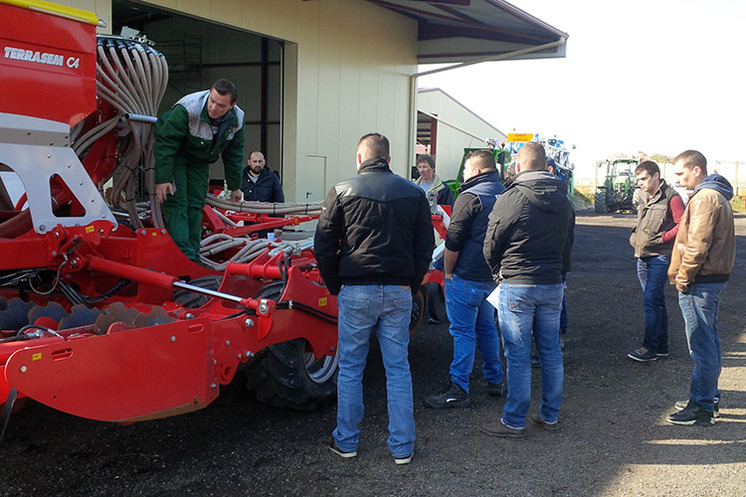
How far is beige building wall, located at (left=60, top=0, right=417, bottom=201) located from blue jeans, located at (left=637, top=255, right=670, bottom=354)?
6.17 m

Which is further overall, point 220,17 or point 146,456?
point 220,17

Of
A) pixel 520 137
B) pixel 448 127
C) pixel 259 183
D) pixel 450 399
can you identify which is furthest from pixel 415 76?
pixel 448 127

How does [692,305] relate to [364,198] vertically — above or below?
below

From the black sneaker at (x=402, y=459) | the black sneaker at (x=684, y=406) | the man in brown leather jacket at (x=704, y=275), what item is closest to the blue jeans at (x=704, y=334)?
the man in brown leather jacket at (x=704, y=275)

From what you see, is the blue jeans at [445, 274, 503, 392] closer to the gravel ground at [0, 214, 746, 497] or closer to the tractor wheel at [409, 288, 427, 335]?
the gravel ground at [0, 214, 746, 497]

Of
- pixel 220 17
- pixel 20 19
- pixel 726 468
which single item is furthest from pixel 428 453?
pixel 220 17

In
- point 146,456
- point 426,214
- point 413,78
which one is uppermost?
point 413,78

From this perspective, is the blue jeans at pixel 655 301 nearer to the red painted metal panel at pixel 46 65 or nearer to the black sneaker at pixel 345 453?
the black sneaker at pixel 345 453

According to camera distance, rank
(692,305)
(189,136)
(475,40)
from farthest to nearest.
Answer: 1. (475,40)
2. (189,136)
3. (692,305)

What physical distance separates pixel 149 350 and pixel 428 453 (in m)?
1.67

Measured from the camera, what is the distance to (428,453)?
12.9 feet

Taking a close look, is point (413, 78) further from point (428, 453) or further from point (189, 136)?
point (428, 453)

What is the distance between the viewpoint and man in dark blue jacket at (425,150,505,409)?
4.70 meters

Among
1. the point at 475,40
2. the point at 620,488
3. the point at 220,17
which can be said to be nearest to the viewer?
the point at 620,488
